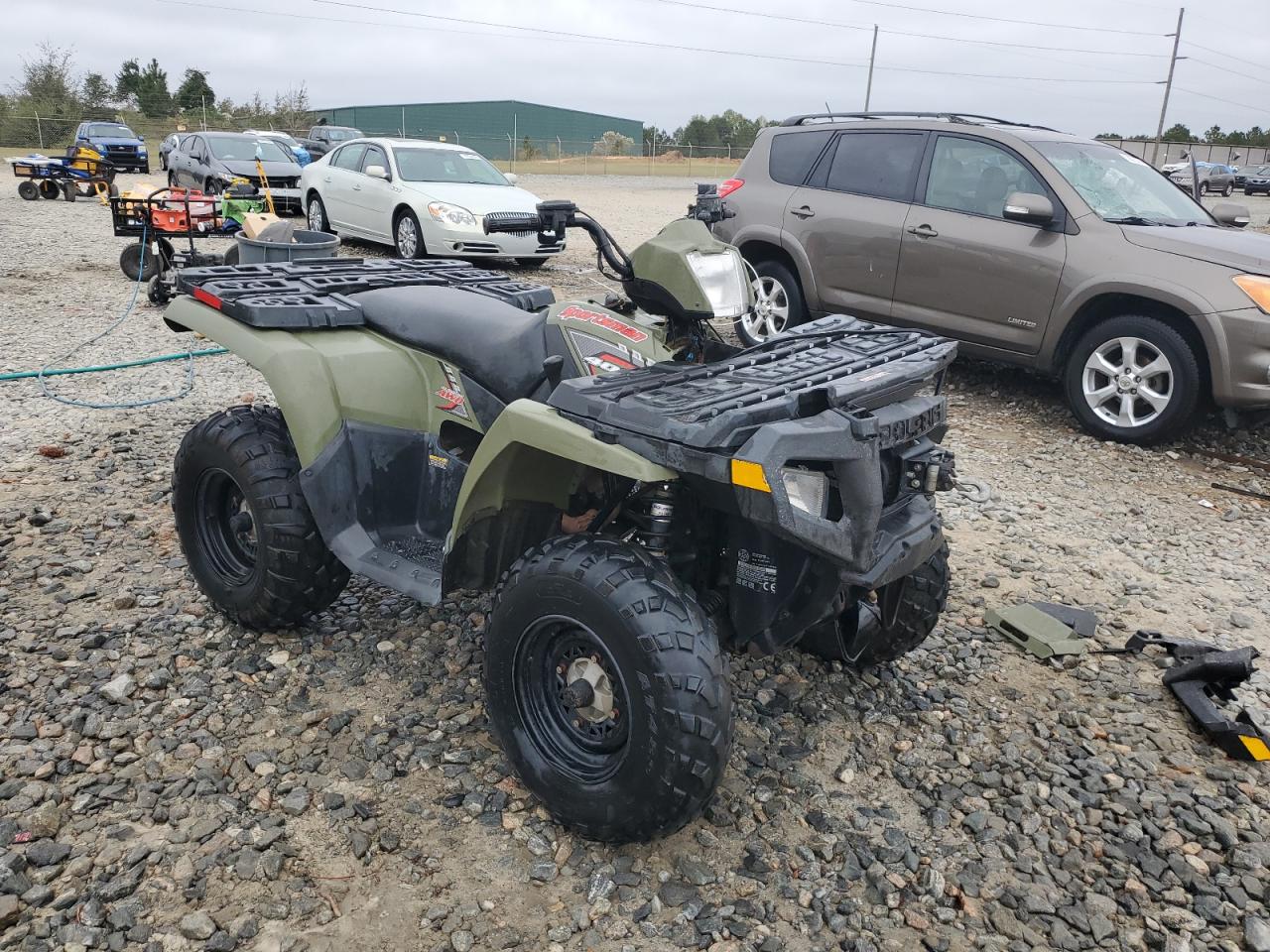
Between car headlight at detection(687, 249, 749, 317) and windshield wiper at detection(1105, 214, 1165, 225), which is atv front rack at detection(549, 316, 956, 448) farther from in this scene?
windshield wiper at detection(1105, 214, 1165, 225)

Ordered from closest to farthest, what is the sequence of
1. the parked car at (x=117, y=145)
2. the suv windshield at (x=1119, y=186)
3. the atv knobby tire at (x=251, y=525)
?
the atv knobby tire at (x=251, y=525)
the suv windshield at (x=1119, y=186)
the parked car at (x=117, y=145)

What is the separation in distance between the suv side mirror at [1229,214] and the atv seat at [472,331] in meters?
6.07

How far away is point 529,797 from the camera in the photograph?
9.43 ft

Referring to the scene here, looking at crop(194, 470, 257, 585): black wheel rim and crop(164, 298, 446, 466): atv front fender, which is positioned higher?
crop(164, 298, 446, 466): atv front fender

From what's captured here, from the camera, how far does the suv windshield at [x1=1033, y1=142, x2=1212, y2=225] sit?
21.4ft

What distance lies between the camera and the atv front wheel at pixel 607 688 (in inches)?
91.3

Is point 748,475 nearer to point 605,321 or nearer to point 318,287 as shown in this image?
point 605,321

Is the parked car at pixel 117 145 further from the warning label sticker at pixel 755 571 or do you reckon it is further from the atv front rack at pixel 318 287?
the warning label sticker at pixel 755 571

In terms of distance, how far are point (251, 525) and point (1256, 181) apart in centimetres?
4252

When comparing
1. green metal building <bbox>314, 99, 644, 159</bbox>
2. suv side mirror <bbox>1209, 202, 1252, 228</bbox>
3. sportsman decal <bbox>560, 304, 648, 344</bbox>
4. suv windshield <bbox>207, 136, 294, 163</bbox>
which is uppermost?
green metal building <bbox>314, 99, 644, 159</bbox>

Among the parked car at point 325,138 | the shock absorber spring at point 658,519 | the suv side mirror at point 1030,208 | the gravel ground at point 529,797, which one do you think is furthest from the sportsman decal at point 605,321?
the parked car at point 325,138

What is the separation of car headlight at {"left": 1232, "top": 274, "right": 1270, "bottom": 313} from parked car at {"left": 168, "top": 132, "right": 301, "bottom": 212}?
44.8ft

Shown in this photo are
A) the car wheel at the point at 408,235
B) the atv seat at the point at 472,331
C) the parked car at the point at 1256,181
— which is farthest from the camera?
the parked car at the point at 1256,181

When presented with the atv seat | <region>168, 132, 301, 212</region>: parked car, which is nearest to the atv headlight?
the atv seat
